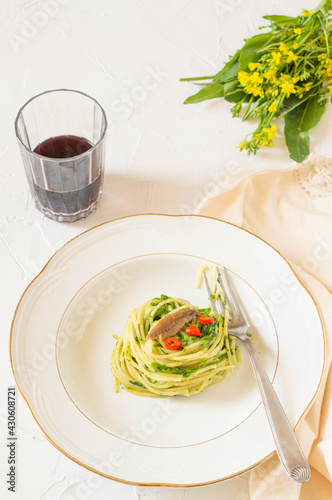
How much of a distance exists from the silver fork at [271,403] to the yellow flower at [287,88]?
78 cm

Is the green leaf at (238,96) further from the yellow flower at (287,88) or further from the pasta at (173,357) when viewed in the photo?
the pasta at (173,357)

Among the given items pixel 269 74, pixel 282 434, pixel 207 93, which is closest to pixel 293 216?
pixel 269 74

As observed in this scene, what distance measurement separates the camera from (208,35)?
2627 millimetres

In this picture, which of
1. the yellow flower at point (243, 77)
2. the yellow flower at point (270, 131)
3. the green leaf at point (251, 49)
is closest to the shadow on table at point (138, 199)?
the yellow flower at point (270, 131)

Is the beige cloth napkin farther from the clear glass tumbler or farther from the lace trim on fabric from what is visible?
the clear glass tumbler

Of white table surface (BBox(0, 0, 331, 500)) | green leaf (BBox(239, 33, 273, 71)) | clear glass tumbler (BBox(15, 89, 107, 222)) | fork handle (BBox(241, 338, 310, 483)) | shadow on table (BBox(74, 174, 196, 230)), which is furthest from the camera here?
green leaf (BBox(239, 33, 273, 71))

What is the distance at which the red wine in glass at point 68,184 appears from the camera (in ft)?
6.68

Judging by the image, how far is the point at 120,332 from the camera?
1927mm

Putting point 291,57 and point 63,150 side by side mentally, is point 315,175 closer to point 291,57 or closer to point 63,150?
point 291,57

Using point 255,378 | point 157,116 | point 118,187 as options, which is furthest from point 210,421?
point 157,116

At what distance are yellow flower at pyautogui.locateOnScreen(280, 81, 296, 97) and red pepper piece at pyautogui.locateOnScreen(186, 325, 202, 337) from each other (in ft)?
3.39

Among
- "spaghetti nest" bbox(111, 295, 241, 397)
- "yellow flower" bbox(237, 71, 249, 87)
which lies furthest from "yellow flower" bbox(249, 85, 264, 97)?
"spaghetti nest" bbox(111, 295, 241, 397)

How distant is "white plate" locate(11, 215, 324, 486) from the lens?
5.37 ft

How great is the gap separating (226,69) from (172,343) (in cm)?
126
